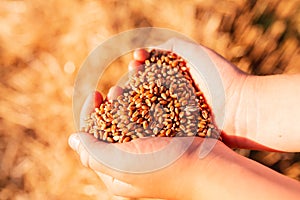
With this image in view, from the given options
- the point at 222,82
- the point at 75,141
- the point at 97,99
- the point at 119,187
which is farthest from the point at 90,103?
the point at 222,82

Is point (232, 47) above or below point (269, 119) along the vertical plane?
above

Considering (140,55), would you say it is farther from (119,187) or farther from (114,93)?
(119,187)

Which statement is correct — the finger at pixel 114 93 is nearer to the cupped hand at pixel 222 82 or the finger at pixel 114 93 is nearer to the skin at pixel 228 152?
the skin at pixel 228 152

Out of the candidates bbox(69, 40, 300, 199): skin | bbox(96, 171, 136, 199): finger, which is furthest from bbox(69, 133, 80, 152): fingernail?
bbox(96, 171, 136, 199): finger

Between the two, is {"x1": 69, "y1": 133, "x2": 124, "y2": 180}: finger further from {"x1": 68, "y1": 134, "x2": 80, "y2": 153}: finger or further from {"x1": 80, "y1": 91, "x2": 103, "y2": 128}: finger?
{"x1": 80, "y1": 91, "x2": 103, "y2": 128}: finger

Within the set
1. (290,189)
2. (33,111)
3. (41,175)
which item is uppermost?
(33,111)

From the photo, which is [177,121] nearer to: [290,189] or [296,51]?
[290,189]

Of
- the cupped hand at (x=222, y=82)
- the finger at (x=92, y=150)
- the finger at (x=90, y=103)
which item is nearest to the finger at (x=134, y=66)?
the cupped hand at (x=222, y=82)

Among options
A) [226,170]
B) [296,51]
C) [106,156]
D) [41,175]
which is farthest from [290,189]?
[41,175]
